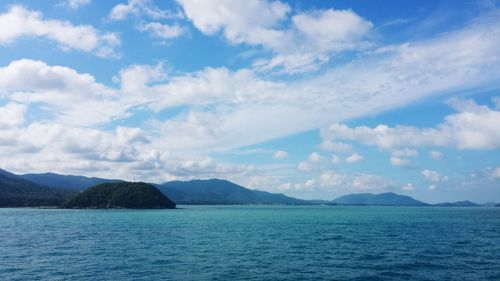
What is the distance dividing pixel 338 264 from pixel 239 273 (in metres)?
16.2

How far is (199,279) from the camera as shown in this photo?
150 feet

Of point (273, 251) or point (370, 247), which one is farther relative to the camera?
point (370, 247)

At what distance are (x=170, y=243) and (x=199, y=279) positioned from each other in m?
36.3

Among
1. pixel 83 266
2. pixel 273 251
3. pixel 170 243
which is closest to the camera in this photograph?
pixel 83 266

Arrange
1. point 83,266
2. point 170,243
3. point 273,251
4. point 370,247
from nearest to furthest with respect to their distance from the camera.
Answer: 1. point 83,266
2. point 273,251
3. point 370,247
4. point 170,243

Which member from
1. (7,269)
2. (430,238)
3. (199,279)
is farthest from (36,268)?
(430,238)

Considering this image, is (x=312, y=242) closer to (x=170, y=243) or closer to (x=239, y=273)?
(x=170, y=243)

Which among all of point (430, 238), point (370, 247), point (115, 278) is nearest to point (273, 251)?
point (370, 247)

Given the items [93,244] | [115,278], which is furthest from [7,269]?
[93,244]

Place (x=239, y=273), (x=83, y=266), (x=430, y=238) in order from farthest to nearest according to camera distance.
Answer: (x=430, y=238) → (x=83, y=266) → (x=239, y=273)

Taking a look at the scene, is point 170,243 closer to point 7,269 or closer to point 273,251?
point 273,251

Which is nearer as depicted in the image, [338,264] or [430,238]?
[338,264]

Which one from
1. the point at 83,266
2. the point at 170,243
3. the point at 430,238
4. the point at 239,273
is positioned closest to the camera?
the point at 239,273

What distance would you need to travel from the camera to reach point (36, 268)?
52469 millimetres
